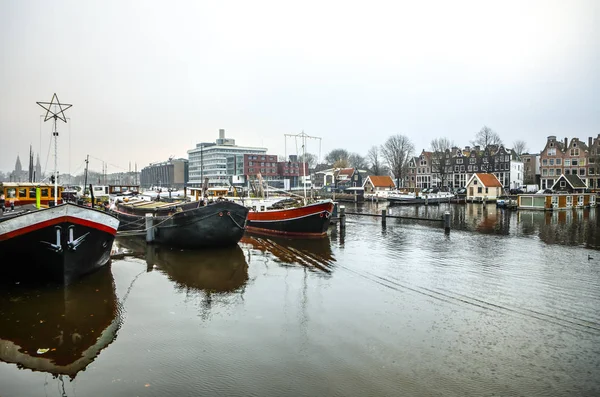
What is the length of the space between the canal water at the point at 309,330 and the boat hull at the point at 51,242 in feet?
1.39

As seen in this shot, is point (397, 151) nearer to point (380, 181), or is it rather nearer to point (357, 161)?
point (380, 181)

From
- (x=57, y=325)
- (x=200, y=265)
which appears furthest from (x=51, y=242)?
(x=200, y=265)

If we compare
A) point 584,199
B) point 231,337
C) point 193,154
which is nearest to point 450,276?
point 231,337

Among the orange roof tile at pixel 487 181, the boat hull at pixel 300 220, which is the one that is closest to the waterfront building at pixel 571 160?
the orange roof tile at pixel 487 181

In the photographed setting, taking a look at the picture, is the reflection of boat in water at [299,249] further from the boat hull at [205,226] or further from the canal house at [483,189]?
the canal house at [483,189]

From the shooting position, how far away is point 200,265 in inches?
639

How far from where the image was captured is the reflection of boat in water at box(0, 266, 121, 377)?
24.6 feet

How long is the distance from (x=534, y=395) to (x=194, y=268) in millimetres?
12429

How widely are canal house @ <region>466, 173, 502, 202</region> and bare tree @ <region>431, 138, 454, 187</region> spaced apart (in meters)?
13.7

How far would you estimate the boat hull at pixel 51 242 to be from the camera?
435 inches

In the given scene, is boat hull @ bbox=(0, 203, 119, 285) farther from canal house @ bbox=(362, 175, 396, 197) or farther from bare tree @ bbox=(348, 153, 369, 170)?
bare tree @ bbox=(348, 153, 369, 170)

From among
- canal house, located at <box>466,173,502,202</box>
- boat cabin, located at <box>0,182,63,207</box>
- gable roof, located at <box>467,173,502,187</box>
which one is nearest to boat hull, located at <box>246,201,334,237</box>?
boat cabin, located at <box>0,182,63,207</box>

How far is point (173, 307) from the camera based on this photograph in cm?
1072

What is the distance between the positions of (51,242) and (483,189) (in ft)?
200
